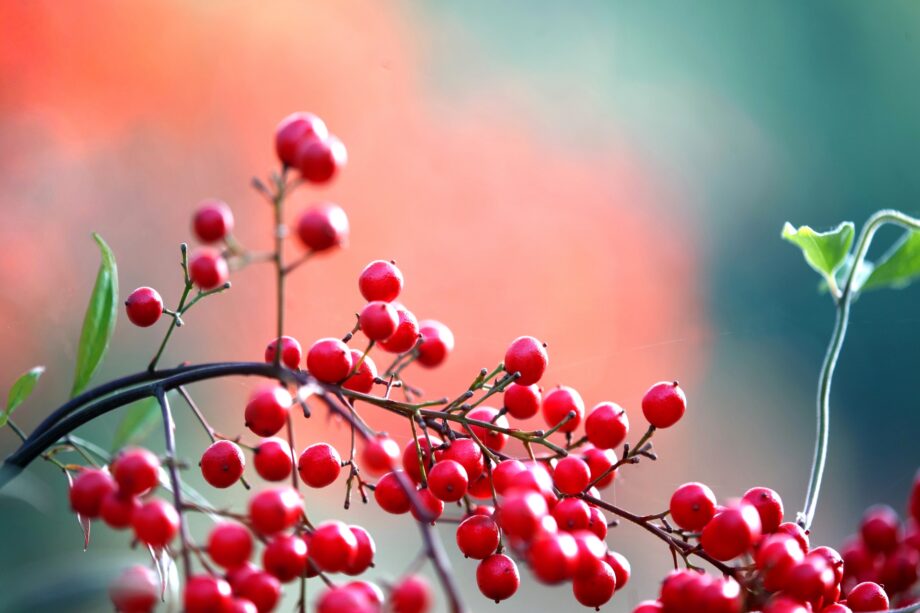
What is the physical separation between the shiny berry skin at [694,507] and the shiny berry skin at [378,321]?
16cm

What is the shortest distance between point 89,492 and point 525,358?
0.69 feet

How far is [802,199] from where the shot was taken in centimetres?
185

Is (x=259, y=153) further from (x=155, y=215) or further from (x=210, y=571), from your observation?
(x=210, y=571)

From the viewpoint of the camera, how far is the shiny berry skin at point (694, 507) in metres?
0.42

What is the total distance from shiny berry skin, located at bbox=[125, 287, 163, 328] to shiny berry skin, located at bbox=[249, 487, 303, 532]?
16 cm

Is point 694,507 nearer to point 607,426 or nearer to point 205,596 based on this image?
point 607,426

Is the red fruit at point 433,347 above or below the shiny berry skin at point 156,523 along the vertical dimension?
above

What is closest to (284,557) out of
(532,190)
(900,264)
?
(900,264)

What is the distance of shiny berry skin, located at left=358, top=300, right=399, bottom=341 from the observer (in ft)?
1.29

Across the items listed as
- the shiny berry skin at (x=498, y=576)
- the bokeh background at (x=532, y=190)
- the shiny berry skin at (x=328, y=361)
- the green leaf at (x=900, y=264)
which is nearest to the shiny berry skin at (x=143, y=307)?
the shiny berry skin at (x=328, y=361)

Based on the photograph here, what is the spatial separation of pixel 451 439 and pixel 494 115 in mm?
1481

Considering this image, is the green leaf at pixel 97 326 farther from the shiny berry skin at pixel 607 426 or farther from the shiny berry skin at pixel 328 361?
the shiny berry skin at pixel 607 426

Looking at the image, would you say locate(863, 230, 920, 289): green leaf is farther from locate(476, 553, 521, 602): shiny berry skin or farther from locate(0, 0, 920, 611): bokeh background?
locate(0, 0, 920, 611): bokeh background

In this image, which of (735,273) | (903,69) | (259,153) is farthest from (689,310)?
(259,153)
